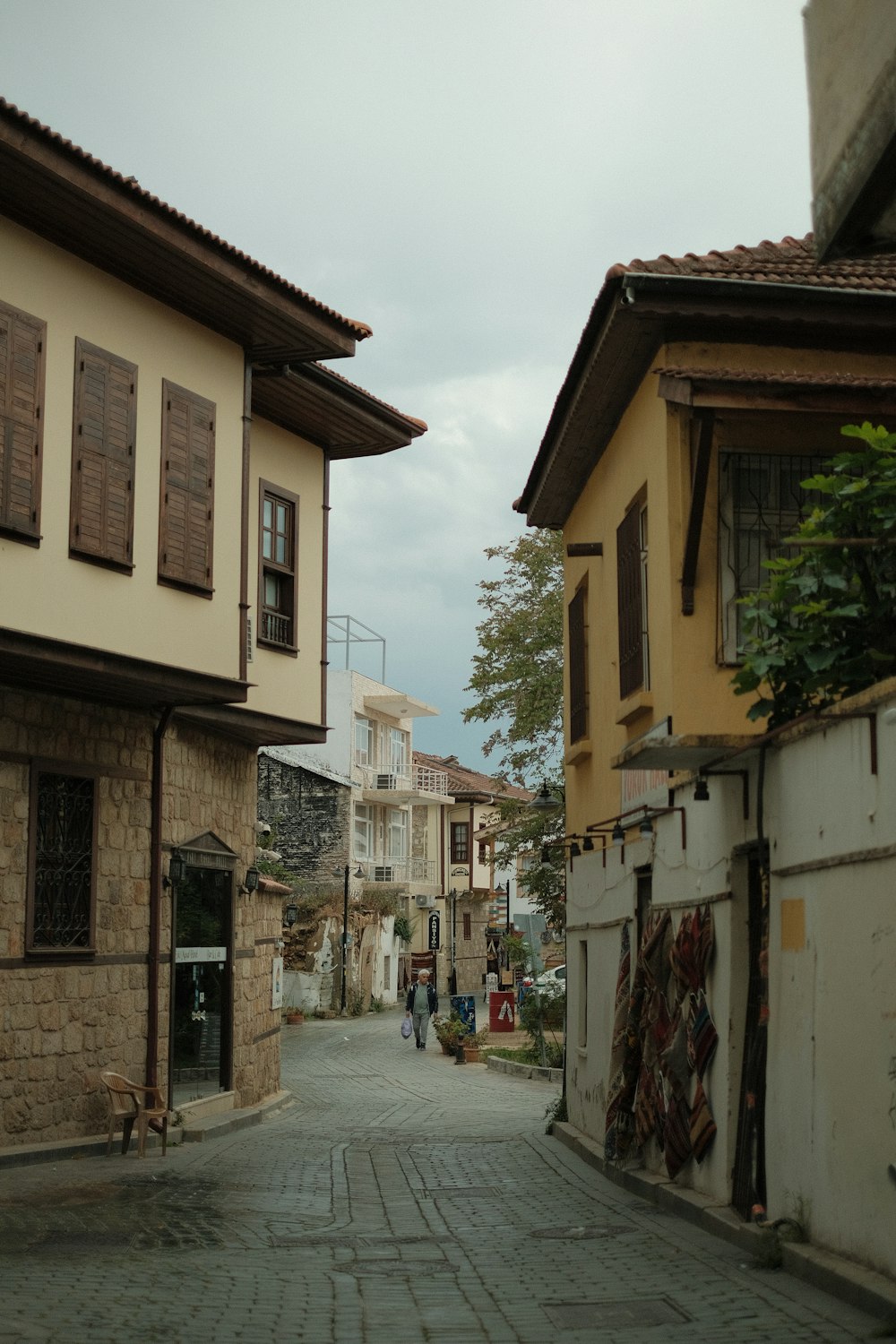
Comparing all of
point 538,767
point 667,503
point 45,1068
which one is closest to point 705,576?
point 667,503

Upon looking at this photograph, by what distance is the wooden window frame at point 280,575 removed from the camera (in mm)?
18984

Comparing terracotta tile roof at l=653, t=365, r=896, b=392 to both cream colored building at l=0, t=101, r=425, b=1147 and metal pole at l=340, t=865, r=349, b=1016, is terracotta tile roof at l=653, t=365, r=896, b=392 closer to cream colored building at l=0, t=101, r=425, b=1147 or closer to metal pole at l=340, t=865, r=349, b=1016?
cream colored building at l=0, t=101, r=425, b=1147

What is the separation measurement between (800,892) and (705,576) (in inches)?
150

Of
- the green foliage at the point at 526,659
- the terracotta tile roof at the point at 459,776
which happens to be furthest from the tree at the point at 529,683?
the terracotta tile roof at the point at 459,776

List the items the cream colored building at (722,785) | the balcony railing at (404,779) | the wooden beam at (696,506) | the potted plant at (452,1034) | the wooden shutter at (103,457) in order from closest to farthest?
the cream colored building at (722,785)
the wooden beam at (696,506)
the wooden shutter at (103,457)
the potted plant at (452,1034)
the balcony railing at (404,779)

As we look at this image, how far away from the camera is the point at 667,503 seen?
12477mm

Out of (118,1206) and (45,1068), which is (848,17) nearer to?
(118,1206)

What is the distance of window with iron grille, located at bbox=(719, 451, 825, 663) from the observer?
12.4m

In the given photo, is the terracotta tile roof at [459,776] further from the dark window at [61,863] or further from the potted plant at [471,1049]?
the dark window at [61,863]

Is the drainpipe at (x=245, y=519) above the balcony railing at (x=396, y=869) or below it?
above

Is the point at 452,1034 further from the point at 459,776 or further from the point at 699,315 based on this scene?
the point at 459,776

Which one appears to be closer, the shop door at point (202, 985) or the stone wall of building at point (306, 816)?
the shop door at point (202, 985)

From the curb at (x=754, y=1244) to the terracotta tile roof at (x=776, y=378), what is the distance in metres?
5.78

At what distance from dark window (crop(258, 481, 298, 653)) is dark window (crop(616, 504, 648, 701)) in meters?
5.67
